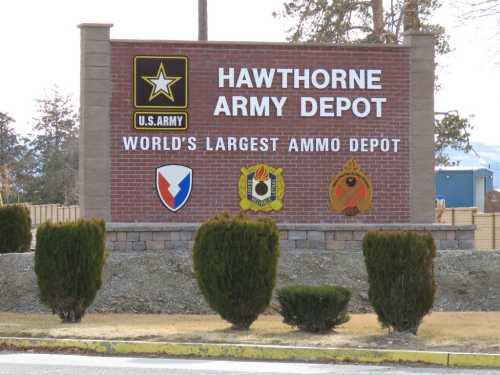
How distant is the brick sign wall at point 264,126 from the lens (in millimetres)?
22859

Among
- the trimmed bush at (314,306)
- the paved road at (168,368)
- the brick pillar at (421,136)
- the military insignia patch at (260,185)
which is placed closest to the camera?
the paved road at (168,368)

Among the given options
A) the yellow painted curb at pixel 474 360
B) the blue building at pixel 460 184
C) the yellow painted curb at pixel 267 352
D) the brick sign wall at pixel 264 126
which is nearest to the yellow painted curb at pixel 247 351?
the yellow painted curb at pixel 267 352

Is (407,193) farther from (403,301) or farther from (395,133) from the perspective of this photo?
(403,301)

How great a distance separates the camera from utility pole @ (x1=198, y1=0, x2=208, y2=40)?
3033cm

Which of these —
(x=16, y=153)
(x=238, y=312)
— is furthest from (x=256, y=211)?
(x=16, y=153)

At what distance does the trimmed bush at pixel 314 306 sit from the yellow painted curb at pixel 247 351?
4.76 feet

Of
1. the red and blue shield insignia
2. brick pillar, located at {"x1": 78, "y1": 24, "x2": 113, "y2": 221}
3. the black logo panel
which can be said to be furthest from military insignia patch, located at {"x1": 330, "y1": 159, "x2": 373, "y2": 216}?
brick pillar, located at {"x1": 78, "y1": 24, "x2": 113, "y2": 221}

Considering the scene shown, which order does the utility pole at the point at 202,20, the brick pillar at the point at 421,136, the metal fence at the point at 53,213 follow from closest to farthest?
1. the brick pillar at the point at 421,136
2. the utility pole at the point at 202,20
3. the metal fence at the point at 53,213

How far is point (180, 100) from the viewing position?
22906 mm

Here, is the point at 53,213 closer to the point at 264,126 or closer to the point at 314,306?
the point at 264,126

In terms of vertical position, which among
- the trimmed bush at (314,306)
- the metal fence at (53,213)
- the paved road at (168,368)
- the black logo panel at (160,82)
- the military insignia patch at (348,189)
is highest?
the black logo panel at (160,82)

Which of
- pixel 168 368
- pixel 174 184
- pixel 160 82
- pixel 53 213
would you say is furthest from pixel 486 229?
pixel 53 213

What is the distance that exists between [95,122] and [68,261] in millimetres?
6815

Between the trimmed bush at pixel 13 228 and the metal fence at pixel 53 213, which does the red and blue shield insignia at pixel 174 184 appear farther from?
the metal fence at pixel 53 213
